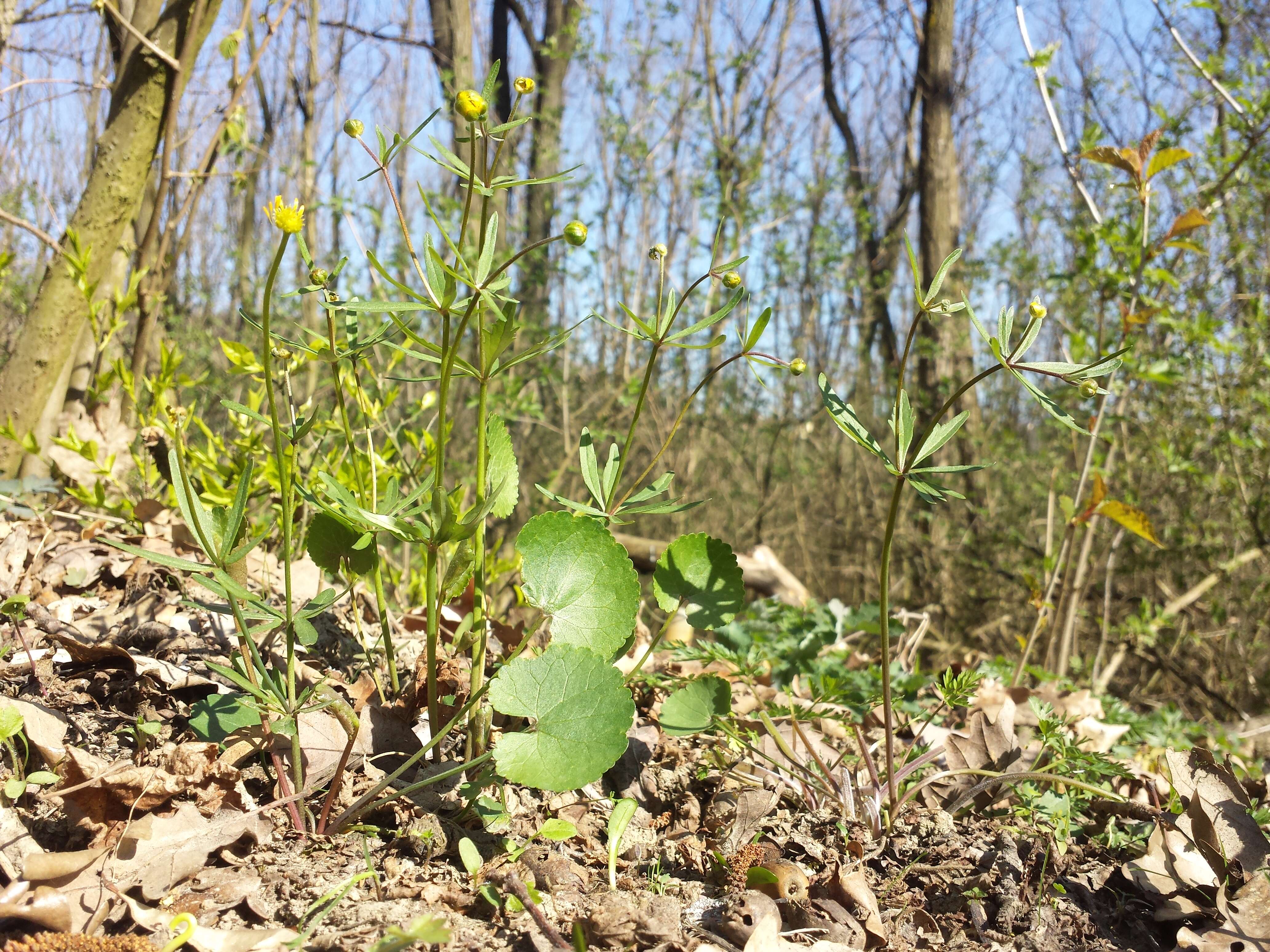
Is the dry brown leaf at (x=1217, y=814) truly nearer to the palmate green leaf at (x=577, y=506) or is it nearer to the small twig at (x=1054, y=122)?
the palmate green leaf at (x=577, y=506)

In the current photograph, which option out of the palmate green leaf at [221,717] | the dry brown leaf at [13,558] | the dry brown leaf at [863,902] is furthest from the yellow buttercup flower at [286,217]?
the dry brown leaf at [13,558]

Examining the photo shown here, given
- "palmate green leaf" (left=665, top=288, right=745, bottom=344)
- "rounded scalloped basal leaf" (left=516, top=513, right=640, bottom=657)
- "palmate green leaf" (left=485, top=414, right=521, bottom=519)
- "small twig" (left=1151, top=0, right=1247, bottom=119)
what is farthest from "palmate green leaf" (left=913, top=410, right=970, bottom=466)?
"small twig" (left=1151, top=0, right=1247, bottom=119)

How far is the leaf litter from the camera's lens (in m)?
0.99

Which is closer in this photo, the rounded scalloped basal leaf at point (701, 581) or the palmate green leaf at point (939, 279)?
the palmate green leaf at point (939, 279)

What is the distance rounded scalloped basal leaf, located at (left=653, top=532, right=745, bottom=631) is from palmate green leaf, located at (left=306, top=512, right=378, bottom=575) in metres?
0.44

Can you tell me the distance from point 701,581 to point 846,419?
15.7 inches

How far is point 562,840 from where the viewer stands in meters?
1.12

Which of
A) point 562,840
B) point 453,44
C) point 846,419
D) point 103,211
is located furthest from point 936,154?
point 562,840

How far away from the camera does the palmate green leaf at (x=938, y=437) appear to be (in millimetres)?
1017

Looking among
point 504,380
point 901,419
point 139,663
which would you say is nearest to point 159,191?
point 139,663

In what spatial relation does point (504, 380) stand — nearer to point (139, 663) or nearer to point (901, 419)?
point (139, 663)

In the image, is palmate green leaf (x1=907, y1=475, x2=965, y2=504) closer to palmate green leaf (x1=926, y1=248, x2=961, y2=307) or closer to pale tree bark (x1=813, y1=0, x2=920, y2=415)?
palmate green leaf (x1=926, y1=248, x2=961, y2=307)

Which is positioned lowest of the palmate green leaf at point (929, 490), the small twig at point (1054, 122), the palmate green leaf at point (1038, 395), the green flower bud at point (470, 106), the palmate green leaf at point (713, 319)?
the palmate green leaf at point (929, 490)

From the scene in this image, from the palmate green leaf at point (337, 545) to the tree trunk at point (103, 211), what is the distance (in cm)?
163
